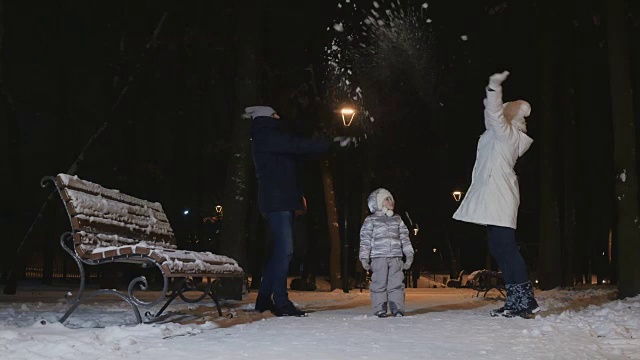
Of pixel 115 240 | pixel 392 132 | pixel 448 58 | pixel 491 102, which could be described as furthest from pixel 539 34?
pixel 115 240

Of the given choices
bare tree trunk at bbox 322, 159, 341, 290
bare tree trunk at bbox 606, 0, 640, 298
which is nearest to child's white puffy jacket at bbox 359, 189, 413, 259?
bare tree trunk at bbox 606, 0, 640, 298

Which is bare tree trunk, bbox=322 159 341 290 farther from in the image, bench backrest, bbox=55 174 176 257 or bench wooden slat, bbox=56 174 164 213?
bench wooden slat, bbox=56 174 164 213

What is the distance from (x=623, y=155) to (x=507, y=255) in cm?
478

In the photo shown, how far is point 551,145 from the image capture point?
17672 mm

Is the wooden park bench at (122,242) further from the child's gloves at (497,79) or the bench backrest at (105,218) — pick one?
the child's gloves at (497,79)

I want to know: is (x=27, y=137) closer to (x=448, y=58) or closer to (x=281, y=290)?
(x=448, y=58)

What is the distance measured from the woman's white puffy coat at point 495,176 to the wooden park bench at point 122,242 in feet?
8.06

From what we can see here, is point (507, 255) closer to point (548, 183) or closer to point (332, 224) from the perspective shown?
point (548, 183)

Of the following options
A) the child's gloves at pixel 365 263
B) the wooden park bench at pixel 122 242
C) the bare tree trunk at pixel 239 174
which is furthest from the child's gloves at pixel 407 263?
the bare tree trunk at pixel 239 174

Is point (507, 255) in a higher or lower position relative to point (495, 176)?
lower

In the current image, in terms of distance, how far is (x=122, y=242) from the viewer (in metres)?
6.71

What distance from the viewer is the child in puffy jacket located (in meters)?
7.49

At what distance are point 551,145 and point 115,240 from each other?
1336 centimetres

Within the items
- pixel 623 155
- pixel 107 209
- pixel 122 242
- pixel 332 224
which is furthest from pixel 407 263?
pixel 332 224
